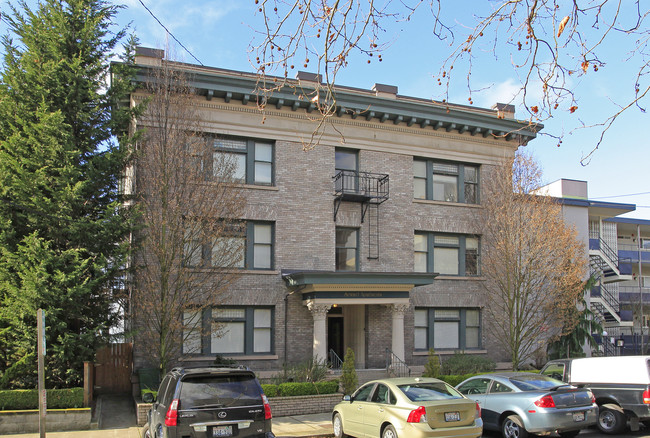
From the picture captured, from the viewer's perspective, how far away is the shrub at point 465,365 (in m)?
22.6

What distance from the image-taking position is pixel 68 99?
16.9m

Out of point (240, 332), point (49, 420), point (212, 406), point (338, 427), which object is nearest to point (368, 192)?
point (240, 332)

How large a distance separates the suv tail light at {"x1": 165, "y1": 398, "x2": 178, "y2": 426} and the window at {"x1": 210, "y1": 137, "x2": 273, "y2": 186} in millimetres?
12930

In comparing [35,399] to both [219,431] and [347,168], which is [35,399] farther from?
[347,168]

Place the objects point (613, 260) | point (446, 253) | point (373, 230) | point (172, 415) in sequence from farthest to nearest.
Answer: point (613, 260) → point (446, 253) → point (373, 230) → point (172, 415)

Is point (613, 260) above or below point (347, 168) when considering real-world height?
below

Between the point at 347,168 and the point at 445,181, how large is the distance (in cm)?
482

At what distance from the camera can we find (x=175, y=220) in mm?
17703

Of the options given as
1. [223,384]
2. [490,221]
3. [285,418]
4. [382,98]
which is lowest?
[285,418]

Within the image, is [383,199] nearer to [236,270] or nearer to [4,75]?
[236,270]

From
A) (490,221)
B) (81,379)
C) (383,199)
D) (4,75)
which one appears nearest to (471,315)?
(490,221)

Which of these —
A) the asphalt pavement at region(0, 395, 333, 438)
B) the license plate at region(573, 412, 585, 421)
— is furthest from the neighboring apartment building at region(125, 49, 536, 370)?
the license plate at region(573, 412, 585, 421)

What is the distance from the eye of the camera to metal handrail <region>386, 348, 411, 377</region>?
72.5 feet

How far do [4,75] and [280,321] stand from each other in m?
12.1
